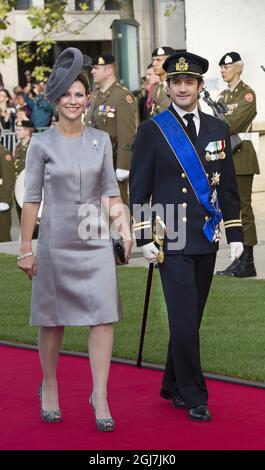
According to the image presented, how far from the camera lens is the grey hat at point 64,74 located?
6840 mm

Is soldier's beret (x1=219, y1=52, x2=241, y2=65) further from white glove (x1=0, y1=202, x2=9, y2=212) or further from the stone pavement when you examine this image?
white glove (x1=0, y1=202, x2=9, y2=212)

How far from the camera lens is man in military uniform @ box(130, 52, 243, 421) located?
6973 mm

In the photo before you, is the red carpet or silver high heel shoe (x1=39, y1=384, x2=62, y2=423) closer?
the red carpet

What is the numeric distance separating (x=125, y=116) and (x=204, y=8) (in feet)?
15.1

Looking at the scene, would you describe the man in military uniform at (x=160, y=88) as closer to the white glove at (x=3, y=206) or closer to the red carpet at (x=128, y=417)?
the white glove at (x=3, y=206)

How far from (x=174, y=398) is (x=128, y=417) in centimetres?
33

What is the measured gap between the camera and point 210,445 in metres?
6.37

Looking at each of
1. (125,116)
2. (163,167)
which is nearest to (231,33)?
(125,116)

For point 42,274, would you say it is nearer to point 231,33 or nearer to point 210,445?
point 210,445

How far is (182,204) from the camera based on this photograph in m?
7.04

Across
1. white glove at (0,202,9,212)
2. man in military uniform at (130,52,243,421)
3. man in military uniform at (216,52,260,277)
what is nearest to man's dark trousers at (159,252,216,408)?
man in military uniform at (130,52,243,421)

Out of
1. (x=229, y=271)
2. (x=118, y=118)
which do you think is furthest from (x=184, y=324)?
(x=118, y=118)

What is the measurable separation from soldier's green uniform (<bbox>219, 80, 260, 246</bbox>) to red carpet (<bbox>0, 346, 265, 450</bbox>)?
432 centimetres

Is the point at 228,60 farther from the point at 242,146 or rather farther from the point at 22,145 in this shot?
the point at 22,145
